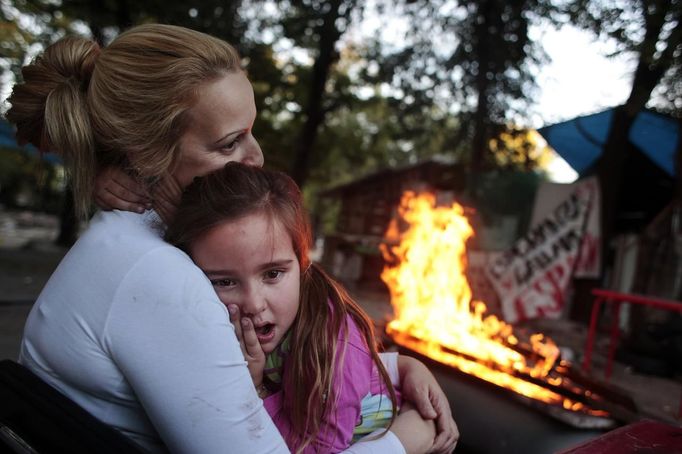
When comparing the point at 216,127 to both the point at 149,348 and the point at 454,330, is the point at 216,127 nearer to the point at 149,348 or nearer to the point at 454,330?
the point at 149,348

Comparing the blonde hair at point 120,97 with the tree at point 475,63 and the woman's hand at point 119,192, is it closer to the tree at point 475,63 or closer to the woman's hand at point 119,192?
the woman's hand at point 119,192

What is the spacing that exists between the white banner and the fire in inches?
32.6

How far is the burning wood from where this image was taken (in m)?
3.32

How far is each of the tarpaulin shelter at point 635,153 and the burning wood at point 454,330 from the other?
9.93 feet

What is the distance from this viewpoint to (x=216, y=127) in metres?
1.39

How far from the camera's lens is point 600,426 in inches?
114

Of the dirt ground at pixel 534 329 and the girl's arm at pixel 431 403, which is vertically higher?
the girl's arm at pixel 431 403

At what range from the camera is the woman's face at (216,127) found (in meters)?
1.37

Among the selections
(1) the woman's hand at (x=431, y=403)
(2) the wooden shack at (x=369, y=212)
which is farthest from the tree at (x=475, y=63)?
(1) the woman's hand at (x=431, y=403)

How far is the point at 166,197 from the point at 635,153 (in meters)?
11.4

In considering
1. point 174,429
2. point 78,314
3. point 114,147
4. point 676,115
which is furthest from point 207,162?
point 676,115

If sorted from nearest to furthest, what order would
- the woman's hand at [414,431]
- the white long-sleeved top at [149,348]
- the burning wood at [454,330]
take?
the white long-sleeved top at [149,348]
the woman's hand at [414,431]
the burning wood at [454,330]

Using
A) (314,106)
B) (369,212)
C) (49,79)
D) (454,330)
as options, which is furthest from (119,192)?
(369,212)

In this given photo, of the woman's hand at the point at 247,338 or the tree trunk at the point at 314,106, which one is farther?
the tree trunk at the point at 314,106
